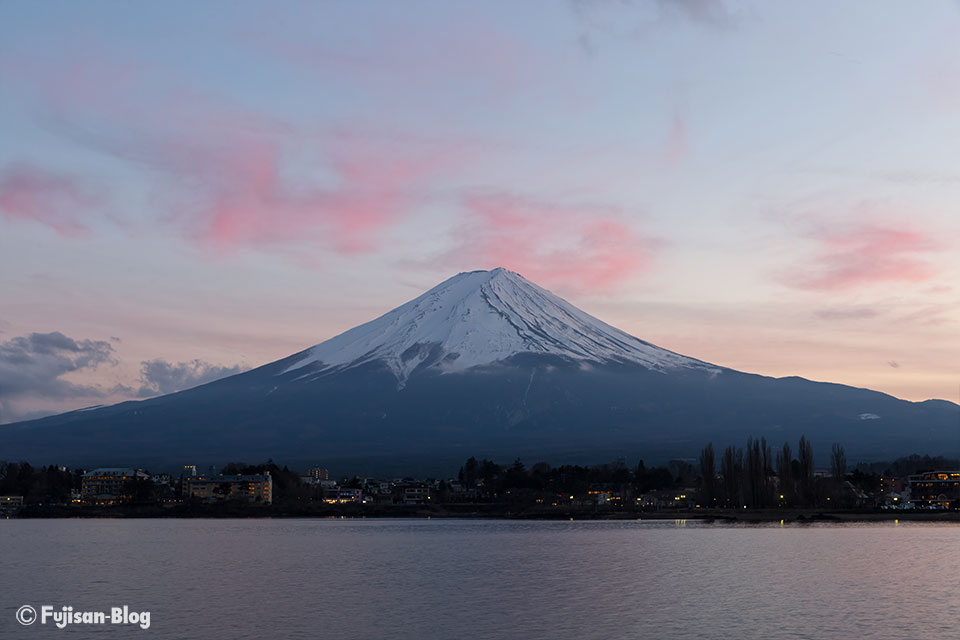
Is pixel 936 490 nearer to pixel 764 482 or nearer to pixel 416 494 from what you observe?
pixel 764 482

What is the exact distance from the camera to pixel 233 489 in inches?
6767

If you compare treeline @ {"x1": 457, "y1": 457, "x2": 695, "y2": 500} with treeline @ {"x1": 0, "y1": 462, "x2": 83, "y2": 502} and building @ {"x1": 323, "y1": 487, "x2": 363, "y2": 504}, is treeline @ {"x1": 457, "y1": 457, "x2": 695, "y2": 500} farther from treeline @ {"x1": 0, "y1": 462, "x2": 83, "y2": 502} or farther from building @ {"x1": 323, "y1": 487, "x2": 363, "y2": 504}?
treeline @ {"x1": 0, "y1": 462, "x2": 83, "y2": 502}

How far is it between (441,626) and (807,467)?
103333mm

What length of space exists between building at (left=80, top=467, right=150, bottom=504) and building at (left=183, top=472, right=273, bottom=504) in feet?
29.0

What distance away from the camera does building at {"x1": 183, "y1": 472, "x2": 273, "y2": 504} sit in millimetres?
170625

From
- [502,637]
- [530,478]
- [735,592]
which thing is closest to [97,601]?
[502,637]

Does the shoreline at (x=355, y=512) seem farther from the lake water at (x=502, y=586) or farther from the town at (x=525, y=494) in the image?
the lake water at (x=502, y=586)

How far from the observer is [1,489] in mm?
189875

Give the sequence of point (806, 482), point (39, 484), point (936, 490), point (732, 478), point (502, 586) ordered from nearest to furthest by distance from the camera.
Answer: point (502, 586), point (732, 478), point (806, 482), point (936, 490), point (39, 484)

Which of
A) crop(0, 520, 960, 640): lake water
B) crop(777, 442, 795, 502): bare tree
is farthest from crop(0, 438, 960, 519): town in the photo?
crop(0, 520, 960, 640): lake water

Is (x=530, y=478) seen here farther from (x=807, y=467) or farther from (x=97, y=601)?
(x=97, y=601)

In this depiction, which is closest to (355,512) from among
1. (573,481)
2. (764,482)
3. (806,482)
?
(573,481)

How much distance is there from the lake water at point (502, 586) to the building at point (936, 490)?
67303 mm

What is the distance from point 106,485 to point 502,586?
147318 mm
